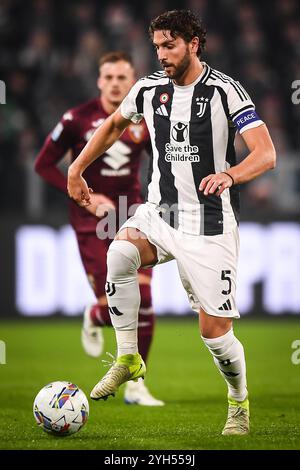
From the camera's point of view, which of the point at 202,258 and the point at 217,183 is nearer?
the point at 217,183

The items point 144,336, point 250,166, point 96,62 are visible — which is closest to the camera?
point 250,166

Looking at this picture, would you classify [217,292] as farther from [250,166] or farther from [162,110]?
[162,110]

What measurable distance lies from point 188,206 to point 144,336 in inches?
72.9

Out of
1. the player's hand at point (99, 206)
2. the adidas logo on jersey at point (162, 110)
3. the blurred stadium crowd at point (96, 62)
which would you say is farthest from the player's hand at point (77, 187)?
the blurred stadium crowd at point (96, 62)

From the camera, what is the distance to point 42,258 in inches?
456

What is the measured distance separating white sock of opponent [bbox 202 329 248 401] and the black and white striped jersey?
58 cm

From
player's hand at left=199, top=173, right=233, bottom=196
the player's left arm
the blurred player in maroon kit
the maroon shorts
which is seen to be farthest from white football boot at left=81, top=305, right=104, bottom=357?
player's hand at left=199, top=173, right=233, bottom=196

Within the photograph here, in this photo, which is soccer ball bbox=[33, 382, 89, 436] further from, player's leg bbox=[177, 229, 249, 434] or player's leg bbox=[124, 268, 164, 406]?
player's leg bbox=[124, 268, 164, 406]

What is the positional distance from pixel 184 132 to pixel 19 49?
8.21 m

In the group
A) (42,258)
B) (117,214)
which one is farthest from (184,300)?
(117,214)

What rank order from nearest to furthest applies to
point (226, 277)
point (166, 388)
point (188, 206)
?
1. point (226, 277)
2. point (188, 206)
3. point (166, 388)

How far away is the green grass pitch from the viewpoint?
5242 millimetres

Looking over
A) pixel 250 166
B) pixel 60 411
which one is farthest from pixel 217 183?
pixel 60 411

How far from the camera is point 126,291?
5422 mm
